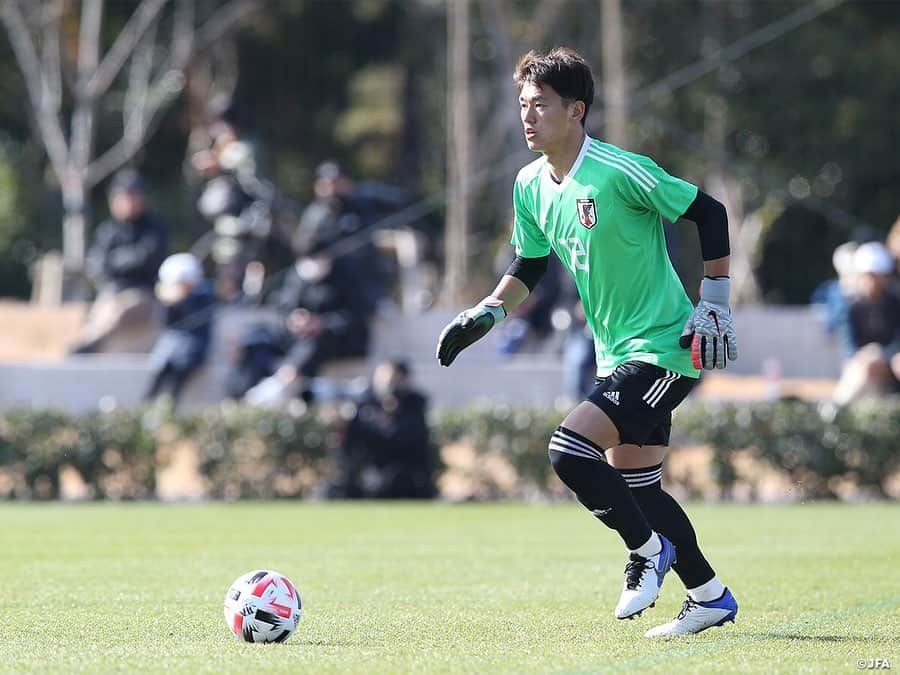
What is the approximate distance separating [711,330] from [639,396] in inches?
16.7

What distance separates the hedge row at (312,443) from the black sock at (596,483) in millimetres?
11440

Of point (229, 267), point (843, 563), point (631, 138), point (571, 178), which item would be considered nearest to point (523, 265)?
point (571, 178)

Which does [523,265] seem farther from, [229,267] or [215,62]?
[215,62]

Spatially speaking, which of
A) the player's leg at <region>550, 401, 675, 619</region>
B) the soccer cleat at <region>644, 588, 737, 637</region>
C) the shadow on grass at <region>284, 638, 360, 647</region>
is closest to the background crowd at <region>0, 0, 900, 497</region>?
the soccer cleat at <region>644, 588, 737, 637</region>

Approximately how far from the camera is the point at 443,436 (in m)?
19.4

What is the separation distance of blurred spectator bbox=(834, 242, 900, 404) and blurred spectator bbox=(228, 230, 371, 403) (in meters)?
6.47

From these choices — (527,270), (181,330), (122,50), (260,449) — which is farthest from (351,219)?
(122,50)

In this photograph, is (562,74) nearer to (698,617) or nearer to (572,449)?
(572,449)

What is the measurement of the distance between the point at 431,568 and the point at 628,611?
3.75 metres

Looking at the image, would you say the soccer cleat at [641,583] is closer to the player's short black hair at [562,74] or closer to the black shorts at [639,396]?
the black shorts at [639,396]

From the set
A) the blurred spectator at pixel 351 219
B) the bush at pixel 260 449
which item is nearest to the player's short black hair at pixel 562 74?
the bush at pixel 260 449

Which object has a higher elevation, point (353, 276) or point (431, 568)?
point (353, 276)

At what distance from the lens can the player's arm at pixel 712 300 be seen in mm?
7086

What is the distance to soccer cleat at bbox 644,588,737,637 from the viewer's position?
24.4ft
